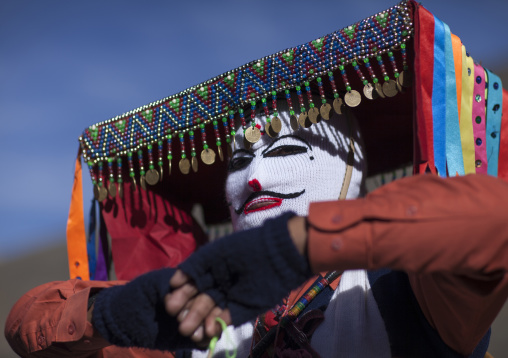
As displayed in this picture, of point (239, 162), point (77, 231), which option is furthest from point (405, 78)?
point (77, 231)

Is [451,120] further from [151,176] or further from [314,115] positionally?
[151,176]

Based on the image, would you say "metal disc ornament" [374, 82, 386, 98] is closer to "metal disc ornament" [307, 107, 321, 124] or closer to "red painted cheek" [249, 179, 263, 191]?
"metal disc ornament" [307, 107, 321, 124]

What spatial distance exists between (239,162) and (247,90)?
0.27 meters

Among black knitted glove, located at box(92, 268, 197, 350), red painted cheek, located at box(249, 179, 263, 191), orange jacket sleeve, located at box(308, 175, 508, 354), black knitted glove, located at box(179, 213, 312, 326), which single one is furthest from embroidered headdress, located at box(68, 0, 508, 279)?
black knitted glove, located at box(92, 268, 197, 350)

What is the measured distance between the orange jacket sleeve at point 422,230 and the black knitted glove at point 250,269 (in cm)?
5

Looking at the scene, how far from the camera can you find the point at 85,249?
98.9 inches

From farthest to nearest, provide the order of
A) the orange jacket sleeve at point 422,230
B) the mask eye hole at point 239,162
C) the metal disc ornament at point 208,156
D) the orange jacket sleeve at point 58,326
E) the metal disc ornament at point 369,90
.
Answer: the metal disc ornament at point 208,156 → the mask eye hole at point 239,162 → the metal disc ornament at point 369,90 → the orange jacket sleeve at point 58,326 → the orange jacket sleeve at point 422,230

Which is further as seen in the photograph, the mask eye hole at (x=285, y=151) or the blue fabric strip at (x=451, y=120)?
the mask eye hole at (x=285, y=151)

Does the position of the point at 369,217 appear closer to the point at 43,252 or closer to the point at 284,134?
the point at 284,134

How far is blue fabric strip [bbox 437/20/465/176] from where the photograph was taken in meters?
1.79

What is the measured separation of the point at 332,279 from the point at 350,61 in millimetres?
739

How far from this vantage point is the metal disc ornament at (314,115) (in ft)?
6.63

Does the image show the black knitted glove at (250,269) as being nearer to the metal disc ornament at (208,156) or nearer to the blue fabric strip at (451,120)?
the blue fabric strip at (451,120)

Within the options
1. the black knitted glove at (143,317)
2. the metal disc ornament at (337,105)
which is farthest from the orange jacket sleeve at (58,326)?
the metal disc ornament at (337,105)
